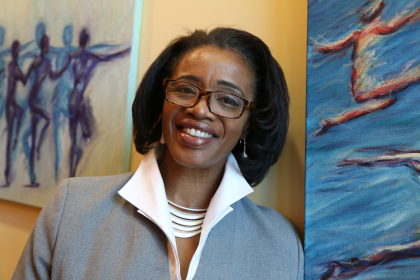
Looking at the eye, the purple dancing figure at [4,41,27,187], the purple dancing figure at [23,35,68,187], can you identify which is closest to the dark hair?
the eye

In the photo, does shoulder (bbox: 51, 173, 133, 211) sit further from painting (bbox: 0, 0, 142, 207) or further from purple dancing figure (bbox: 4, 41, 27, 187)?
purple dancing figure (bbox: 4, 41, 27, 187)

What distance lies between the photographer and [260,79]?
1284 mm

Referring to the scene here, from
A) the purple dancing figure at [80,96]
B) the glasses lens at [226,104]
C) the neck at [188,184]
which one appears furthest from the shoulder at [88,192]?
the purple dancing figure at [80,96]

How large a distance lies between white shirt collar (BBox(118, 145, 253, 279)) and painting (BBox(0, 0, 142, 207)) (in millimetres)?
467

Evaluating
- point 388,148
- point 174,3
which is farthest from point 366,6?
point 174,3

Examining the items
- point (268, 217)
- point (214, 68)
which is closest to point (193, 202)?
point (268, 217)

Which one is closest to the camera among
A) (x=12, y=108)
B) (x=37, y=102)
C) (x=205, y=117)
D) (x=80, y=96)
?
(x=205, y=117)

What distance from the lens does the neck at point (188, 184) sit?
4.11 feet

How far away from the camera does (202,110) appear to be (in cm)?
111

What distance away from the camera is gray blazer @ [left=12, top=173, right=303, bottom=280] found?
1068mm

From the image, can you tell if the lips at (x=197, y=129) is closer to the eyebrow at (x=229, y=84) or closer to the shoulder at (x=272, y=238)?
the eyebrow at (x=229, y=84)

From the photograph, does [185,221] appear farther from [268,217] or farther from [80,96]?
[80,96]

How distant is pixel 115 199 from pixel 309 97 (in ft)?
2.43

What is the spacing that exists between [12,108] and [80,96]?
60cm
